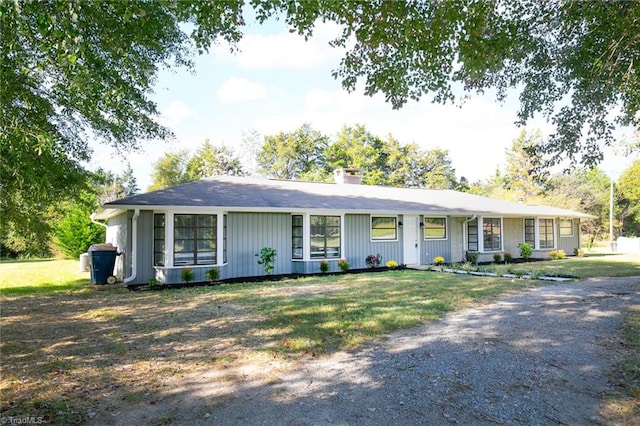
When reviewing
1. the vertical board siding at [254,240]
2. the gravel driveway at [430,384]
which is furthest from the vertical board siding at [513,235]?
the gravel driveway at [430,384]

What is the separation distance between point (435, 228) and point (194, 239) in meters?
9.63

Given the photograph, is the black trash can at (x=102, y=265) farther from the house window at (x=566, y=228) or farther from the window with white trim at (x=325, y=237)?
the house window at (x=566, y=228)

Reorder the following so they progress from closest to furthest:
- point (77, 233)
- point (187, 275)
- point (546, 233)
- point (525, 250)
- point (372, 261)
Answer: point (187, 275) → point (372, 261) → point (525, 250) → point (546, 233) → point (77, 233)

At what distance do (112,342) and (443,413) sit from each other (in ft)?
14.1

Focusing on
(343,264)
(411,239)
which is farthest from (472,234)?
(343,264)

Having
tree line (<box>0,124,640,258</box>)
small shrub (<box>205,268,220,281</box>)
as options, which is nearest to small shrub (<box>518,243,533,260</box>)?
small shrub (<box>205,268,220,281</box>)

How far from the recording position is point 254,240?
12164 mm

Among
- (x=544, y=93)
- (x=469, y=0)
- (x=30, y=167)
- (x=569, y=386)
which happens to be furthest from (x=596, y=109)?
(x=30, y=167)

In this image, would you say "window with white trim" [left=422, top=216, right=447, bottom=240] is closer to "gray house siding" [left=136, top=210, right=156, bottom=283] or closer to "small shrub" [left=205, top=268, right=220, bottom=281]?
"small shrub" [left=205, top=268, right=220, bottom=281]

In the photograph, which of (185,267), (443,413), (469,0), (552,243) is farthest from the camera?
(552,243)

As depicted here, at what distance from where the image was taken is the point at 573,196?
1448 inches

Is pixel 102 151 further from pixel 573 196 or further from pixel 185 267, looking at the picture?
pixel 573 196

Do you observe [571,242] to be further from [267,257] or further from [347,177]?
[267,257]

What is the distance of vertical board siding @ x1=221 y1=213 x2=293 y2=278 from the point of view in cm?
1175
